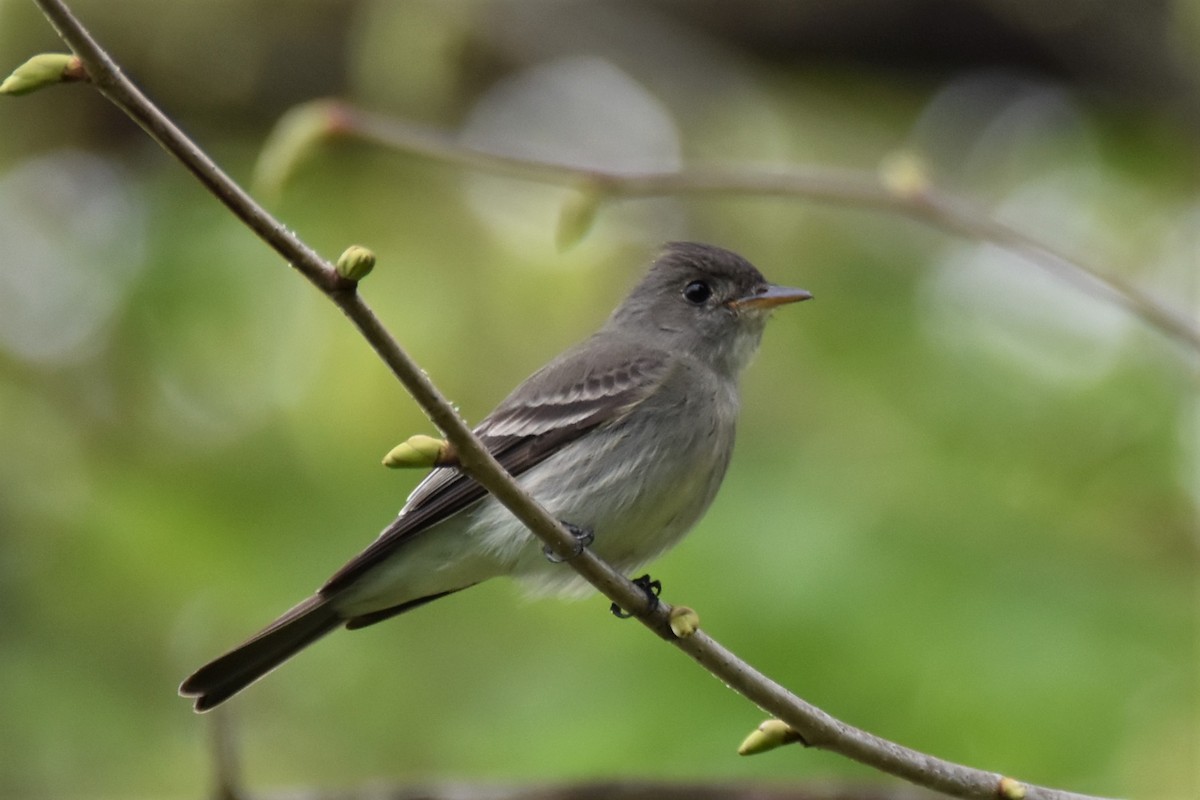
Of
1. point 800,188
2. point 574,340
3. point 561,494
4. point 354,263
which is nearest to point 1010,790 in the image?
point 354,263

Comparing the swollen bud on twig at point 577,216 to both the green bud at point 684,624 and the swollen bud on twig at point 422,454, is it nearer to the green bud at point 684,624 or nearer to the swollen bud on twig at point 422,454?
the green bud at point 684,624

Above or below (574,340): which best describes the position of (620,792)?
below

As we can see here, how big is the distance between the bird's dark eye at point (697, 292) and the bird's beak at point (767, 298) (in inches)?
5.1

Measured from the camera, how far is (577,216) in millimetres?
3771

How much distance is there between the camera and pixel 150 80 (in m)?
7.38

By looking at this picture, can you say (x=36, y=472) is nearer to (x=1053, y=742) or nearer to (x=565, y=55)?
(x=565, y=55)

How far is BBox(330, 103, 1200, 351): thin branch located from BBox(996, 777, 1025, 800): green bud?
1.47 meters

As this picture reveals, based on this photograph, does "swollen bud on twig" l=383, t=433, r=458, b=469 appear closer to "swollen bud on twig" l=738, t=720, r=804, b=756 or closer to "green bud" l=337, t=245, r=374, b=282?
"green bud" l=337, t=245, r=374, b=282

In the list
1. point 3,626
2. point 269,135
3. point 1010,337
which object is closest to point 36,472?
point 3,626

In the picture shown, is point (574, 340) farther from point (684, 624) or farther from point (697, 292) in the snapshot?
point (684, 624)

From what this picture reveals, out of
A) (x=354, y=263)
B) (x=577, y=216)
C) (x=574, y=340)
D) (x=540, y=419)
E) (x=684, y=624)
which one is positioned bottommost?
(x=684, y=624)

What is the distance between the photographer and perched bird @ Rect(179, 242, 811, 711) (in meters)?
3.88

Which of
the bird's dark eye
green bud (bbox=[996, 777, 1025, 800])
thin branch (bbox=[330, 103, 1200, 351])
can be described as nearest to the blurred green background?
thin branch (bbox=[330, 103, 1200, 351])

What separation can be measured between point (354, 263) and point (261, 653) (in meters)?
2.12
